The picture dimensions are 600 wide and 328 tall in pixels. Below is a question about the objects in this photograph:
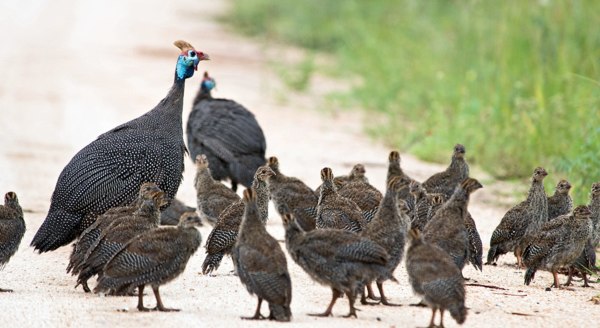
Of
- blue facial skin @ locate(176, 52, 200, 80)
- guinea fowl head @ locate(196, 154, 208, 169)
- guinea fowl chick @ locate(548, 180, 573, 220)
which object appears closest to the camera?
guinea fowl chick @ locate(548, 180, 573, 220)

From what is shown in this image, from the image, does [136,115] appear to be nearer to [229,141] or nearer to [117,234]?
[229,141]

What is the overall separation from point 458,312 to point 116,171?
3.46 metres

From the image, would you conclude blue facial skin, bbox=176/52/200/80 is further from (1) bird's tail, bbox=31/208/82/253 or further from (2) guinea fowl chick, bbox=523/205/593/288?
(2) guinea fowl chick, bbox=523/205/593/288

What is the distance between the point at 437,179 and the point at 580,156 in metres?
1.65

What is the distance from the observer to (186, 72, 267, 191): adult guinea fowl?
39.8 feet

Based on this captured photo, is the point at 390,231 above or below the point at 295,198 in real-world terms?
below

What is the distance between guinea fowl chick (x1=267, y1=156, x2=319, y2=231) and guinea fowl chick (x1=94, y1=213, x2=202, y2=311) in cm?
208

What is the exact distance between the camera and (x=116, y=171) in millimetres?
9391

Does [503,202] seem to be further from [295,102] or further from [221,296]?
[295,102]

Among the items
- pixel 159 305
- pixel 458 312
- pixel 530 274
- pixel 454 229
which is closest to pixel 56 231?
pixel 159 305

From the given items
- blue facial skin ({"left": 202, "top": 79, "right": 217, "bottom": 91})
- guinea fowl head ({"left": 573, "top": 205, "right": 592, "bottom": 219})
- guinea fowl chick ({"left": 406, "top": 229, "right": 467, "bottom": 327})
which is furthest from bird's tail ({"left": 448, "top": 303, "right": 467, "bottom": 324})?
blue facial skin ({"left": 202, "top": 79, "right": 217, "bottom": 91})

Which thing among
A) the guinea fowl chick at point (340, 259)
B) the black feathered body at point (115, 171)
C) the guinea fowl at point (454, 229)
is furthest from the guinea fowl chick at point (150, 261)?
the guinea fowl at point (454, 229)

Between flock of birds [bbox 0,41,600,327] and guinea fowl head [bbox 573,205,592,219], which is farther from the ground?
guinea fowl head [bbox 573,205,592,219]

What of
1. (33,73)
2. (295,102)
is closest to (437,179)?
(295,102)
